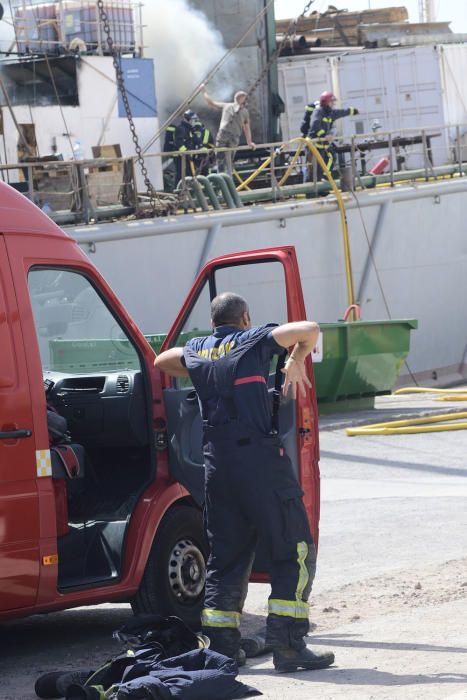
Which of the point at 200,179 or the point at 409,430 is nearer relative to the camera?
the point at 409,430

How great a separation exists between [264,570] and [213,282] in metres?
1.60

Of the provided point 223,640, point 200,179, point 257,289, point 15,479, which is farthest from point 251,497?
point 200,179

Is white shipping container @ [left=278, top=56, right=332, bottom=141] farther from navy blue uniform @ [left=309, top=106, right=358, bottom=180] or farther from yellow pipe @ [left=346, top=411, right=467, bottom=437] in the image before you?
yellow pipe @ [left=346, top=411, right=467, bottom=437]

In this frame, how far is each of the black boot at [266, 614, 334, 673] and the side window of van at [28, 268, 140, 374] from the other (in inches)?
67.0

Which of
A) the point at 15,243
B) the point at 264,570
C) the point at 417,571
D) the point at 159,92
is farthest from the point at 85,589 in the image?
the point at 159,92

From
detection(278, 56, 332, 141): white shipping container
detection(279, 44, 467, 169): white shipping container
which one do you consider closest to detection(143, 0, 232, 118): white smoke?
detection(278, 56, 332, 141): white shipping container

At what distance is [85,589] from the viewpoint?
598 cm

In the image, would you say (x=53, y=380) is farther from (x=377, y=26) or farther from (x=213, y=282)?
(x=377, y=26)

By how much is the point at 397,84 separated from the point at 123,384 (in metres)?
20.4

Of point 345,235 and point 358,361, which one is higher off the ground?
point 345,235

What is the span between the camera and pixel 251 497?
217 inches

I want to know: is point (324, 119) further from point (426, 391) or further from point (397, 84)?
point (397, 84)

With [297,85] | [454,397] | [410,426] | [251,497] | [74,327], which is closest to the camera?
[251,497]

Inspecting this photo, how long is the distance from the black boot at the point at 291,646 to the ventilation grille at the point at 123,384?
1549 millimetres
